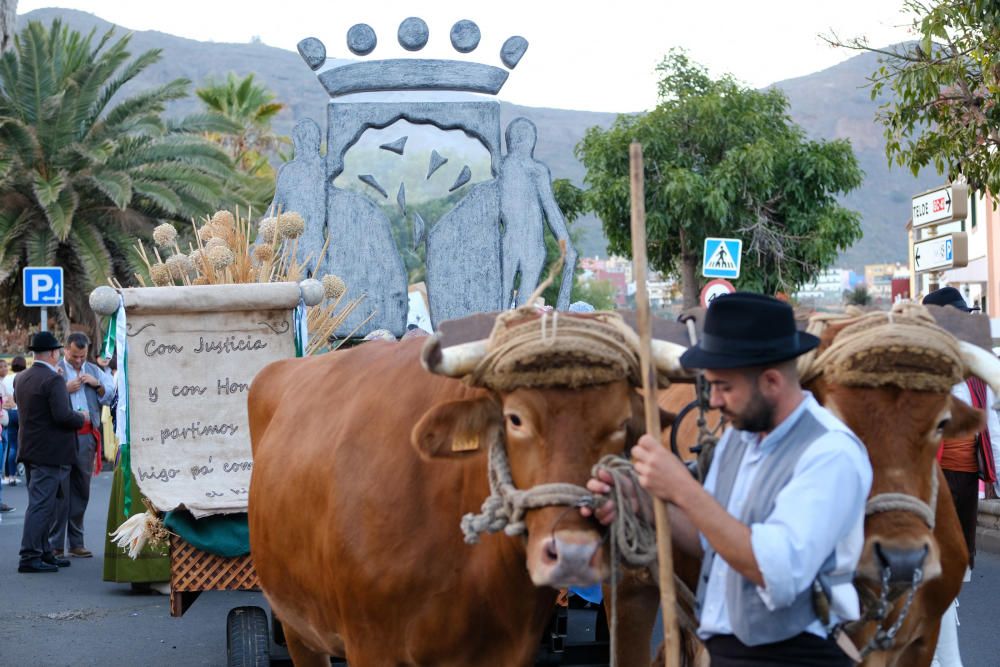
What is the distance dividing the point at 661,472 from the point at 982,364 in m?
1.59

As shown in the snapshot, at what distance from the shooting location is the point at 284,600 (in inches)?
213

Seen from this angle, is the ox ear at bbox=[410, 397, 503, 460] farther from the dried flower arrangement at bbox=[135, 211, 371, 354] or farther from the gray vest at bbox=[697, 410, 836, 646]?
the dried flower arrangement at bbox=[135, 211, 371, 354]

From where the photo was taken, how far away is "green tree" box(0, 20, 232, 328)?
79.8 ft

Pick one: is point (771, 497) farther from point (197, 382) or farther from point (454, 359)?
point (197, 382)

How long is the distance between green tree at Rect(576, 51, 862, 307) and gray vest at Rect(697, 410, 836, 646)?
25.8m

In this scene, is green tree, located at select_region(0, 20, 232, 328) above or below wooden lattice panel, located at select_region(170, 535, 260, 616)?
above

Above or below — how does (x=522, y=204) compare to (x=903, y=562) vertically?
above

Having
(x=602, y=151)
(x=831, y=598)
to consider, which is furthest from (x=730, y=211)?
(x=831, y=598)

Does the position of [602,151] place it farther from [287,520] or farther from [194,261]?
[287,520]

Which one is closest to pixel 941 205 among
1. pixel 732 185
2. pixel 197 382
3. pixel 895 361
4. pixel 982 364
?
pixel 197 382

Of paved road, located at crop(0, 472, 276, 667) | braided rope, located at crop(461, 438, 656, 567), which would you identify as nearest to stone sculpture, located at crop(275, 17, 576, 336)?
paved road, located at crop(0, 472, 276, 667)

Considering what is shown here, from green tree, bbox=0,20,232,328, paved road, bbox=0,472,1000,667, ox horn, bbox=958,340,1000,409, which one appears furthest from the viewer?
green tree, bbox=0,20,232,328

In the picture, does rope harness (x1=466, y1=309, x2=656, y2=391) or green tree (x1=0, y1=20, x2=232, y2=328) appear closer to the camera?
rope harness (x1=466, y1=309, x2=656, y2=391)

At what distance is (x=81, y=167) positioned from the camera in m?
25.1
